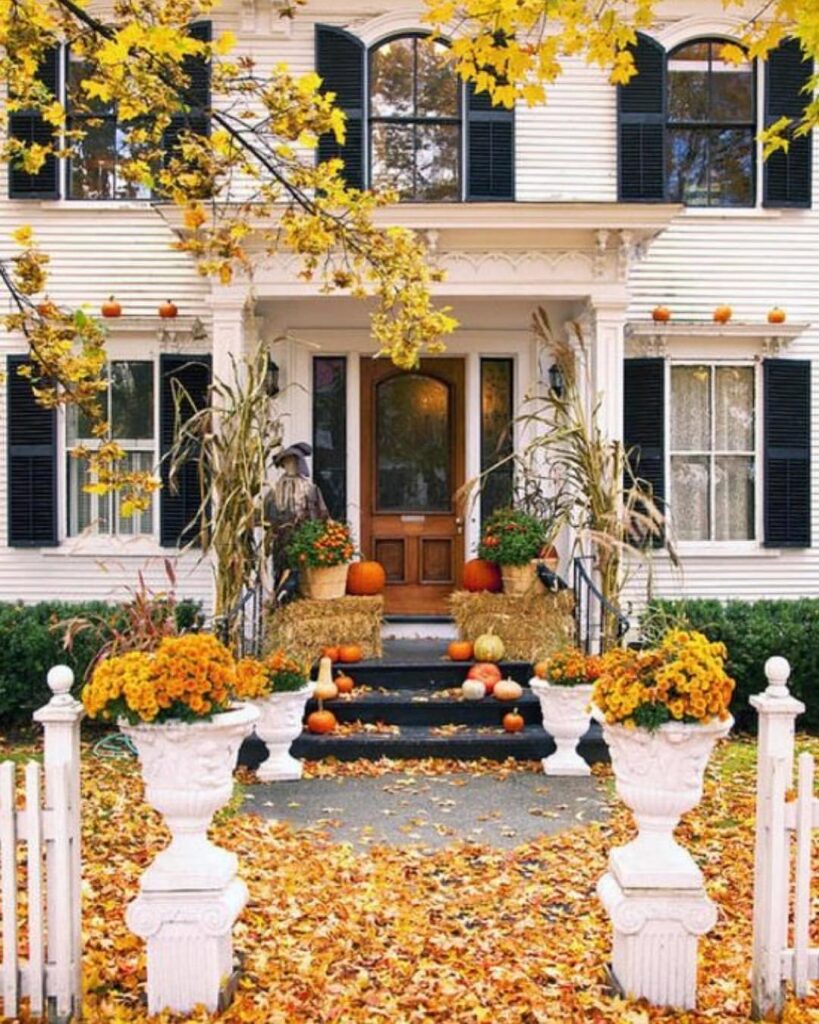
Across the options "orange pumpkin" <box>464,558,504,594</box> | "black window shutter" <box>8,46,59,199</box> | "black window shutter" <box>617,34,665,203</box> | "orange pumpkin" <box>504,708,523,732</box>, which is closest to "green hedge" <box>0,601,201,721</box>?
"orange pumpkin" <box>464,558,504,594</box>

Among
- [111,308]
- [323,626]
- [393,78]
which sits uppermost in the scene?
[393,78]

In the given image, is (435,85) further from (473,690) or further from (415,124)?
(473,690)

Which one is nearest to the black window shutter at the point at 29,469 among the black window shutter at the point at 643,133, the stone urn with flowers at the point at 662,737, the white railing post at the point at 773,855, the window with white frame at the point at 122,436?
the window with white frame at the point at 122,436

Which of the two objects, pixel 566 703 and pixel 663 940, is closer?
pixel 663 940

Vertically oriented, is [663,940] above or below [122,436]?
below

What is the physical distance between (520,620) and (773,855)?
184 inches

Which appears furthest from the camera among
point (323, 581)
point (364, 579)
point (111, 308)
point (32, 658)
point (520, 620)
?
point (111, 308)

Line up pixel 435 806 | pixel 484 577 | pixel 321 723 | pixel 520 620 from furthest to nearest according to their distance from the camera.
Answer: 1. pixel 484 577
2. pixel 520 620
3. pixel 321 723
4. pixel 435 806

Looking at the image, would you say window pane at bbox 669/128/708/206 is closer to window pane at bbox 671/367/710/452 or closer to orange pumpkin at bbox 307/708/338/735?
window pane at bbox 671/367/710/452

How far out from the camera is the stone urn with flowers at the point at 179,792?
Answer: 11.2 ft

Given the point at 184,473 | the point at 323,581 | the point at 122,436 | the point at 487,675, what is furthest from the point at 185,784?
the point at 122,436

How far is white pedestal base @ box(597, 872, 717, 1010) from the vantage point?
346cm

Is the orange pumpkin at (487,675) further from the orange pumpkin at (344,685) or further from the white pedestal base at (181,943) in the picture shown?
the white pedestal base at (181,943)

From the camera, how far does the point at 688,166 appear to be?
9.49 meters
